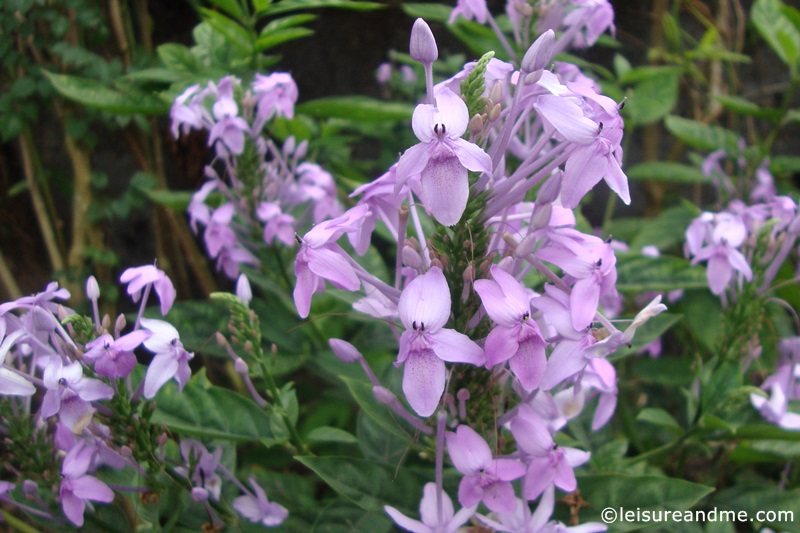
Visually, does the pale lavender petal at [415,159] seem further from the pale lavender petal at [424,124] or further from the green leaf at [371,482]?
the green leaf at [371,482]

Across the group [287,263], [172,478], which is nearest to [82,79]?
[287,263]

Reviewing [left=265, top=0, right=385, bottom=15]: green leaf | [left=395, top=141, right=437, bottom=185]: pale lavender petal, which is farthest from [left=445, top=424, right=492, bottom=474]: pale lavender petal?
[left=265, top=0, right=385, bottom=15]: green leaf

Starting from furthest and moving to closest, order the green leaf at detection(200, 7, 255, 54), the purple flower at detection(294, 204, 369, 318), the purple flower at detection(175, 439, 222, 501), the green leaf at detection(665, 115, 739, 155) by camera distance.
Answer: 1. the green leaf at detection(665, 115, 739, 155)
2. the green leaf at detection(200, 7, 255, 54)
3. the purple flower at detection(175, 439, 222, 501)
4. the purple flower at detection(294, 204, 369, 318)

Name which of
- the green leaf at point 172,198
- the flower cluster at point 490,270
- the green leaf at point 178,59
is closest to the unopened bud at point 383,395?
the flower cluster at point 490,270

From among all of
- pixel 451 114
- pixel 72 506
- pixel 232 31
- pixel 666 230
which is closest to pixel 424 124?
pixel 451 114

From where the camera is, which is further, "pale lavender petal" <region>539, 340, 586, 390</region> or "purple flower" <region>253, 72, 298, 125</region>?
"purple flower" <region>253, 72, 298, 125</region>

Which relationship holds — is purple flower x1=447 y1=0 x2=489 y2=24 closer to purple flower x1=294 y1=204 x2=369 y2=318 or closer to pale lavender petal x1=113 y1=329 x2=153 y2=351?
purple flower x1=294 y1=204 x2=369 y2=318
